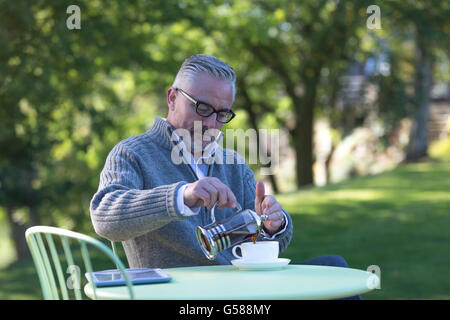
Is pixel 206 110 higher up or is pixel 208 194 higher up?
pixel 206 110

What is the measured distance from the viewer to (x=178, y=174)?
122 inches

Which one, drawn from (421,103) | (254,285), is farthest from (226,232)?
(421,103)

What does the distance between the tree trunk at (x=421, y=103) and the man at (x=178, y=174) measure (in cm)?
1244

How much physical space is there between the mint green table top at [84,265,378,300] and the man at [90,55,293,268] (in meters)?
Result: 0.30

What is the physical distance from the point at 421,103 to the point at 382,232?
278 inches

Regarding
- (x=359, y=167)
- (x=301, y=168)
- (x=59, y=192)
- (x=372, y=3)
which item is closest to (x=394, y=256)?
(x=372, y=3)

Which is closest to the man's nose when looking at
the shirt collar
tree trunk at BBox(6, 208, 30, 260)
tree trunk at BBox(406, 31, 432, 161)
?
the shirt collar

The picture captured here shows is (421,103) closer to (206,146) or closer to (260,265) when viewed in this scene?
(206,146)

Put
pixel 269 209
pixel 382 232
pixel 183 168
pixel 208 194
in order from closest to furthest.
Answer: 1. pixel 208 194
2. pixel 269 209
3. pixel 183 168
4. pixel 382 232

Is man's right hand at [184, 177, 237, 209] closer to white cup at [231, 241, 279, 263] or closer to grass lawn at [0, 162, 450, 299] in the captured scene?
white cup at [231, 241, 279, 263]

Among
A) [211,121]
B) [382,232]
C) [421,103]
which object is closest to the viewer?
[211,121]

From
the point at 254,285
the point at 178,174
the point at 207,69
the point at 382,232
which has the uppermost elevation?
the point at 207,69

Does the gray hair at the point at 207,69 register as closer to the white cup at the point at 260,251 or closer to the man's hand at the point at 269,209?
the man's hand at the point at 269,209

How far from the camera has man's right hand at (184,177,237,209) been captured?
2.40m
